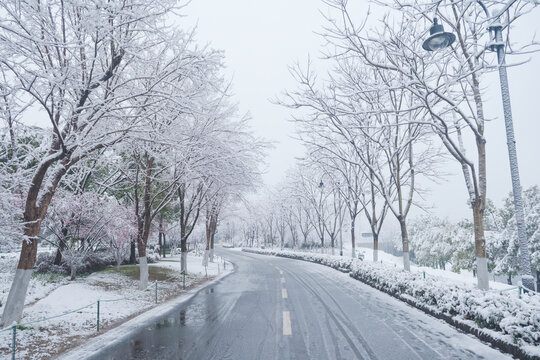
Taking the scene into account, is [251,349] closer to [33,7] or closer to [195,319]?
[195,319]

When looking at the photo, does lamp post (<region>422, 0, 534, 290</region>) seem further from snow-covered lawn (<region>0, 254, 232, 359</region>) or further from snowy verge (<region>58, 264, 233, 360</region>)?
snow-covered lawn (<region>0, 254, 232, 359</region>)

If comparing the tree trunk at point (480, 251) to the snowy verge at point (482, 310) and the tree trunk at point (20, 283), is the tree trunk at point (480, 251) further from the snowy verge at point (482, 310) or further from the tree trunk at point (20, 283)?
the tree trunk at point (20, 283)

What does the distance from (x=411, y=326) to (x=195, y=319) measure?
559cm

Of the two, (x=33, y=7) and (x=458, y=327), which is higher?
(x=33, y=7)

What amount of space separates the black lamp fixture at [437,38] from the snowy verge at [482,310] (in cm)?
559

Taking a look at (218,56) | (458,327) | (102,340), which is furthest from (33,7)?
(458,327)

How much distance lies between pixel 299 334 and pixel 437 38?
722 cm

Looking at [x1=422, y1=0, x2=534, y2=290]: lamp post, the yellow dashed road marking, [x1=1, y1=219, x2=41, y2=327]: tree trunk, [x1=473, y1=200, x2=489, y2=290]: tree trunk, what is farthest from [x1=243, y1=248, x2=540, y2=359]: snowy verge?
[x1=1, y1=219, x2=41, y2=327]: tree trunk

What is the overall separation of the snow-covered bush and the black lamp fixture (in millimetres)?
5594

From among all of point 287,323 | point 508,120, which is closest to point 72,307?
point 287,323

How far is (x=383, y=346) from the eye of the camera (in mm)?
6422

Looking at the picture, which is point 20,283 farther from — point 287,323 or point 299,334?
point 299,334

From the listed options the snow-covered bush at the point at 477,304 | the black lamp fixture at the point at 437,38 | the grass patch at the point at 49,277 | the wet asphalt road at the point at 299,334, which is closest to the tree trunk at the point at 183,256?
the grass patch at the point at 49,277

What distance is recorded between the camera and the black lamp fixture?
7226 mm
